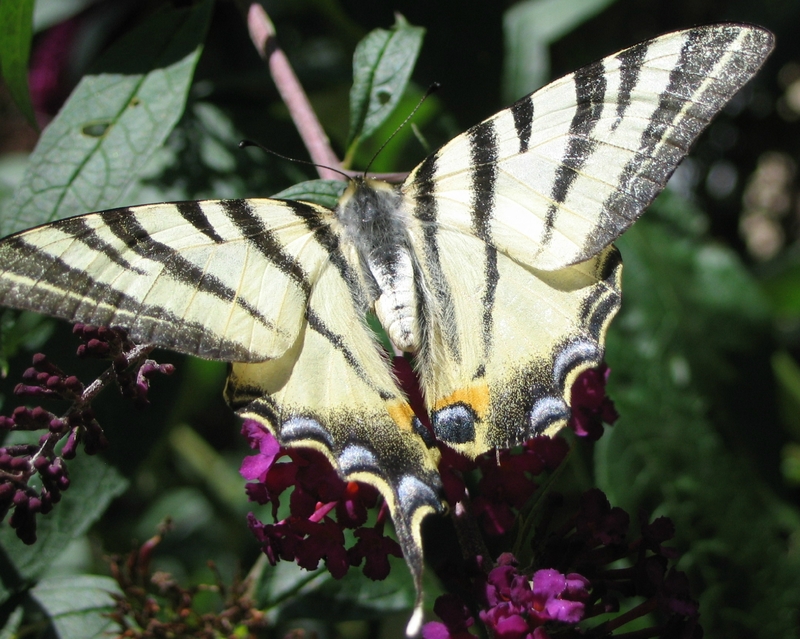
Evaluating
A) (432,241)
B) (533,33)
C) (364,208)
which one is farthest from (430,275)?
(533,33)

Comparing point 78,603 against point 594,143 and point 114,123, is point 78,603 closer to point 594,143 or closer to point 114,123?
point 114,123

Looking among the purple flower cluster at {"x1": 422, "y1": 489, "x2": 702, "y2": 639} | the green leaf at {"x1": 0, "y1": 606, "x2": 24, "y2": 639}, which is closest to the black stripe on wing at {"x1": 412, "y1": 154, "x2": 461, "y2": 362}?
the purple flower cluster at {"x1": 422, "y1": 489, "x2": 702, "y2": 639}

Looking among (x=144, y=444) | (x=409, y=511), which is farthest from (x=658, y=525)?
(x=144, y=444)

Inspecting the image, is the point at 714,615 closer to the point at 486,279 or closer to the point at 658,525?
the point at 658,525

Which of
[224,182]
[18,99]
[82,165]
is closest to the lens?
[82,165]

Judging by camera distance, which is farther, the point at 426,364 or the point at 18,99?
the point at 18,99

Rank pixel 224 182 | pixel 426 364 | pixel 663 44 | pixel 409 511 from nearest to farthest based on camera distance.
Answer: pixel 409 511 → pixel 663 44 → pixel 426 364 → pixel 224 182

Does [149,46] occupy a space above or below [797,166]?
above

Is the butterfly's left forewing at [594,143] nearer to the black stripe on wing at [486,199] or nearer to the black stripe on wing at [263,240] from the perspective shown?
the black stripe on wing at [486,199]

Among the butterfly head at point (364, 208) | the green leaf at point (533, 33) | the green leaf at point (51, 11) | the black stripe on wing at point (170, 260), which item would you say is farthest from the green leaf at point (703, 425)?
the green leaf at point (51, 11)
